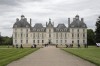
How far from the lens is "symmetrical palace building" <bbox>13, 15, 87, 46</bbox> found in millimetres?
113438

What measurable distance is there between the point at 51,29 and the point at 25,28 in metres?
10.1

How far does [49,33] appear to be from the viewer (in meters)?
115

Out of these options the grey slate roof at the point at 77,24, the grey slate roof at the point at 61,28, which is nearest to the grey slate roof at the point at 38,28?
the grey slate roof at the point at 61,28

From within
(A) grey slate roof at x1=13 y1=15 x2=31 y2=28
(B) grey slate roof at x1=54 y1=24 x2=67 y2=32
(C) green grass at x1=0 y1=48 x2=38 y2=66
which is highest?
(A) grey slate roof at x1=13 y1=15 x2=31 y2=28

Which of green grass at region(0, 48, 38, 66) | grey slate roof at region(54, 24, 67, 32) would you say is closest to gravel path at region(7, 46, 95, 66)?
green grass at region(0, 48, 38, 66)

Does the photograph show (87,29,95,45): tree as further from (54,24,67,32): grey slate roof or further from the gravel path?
the gravel path

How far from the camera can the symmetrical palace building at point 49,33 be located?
113438 mm

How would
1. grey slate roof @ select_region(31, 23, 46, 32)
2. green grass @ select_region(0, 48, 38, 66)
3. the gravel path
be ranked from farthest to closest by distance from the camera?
grey slate roof @ select_region(31, 23, 46, 32), green grass @ select_region(0, 48, 38, 66), the gravel path

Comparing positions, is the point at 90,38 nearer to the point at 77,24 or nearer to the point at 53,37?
the point at 77,24

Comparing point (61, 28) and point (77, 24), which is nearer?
point (77, 24)

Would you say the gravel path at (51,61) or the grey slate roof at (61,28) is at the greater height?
the grey slate roof at (61,28)

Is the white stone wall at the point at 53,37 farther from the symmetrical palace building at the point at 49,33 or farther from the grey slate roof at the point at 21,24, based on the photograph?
the grey slate roof at the point at 21,24

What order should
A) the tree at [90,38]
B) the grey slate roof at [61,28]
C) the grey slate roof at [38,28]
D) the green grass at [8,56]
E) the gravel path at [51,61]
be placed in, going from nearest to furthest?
the gravel path at [51,61], the green grass at [8,56], the grey slate roof at [38,28], the tree at [90,38], the grey slate roof at [61,28]

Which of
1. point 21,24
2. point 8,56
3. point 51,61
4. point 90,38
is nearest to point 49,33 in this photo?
point 21,24
